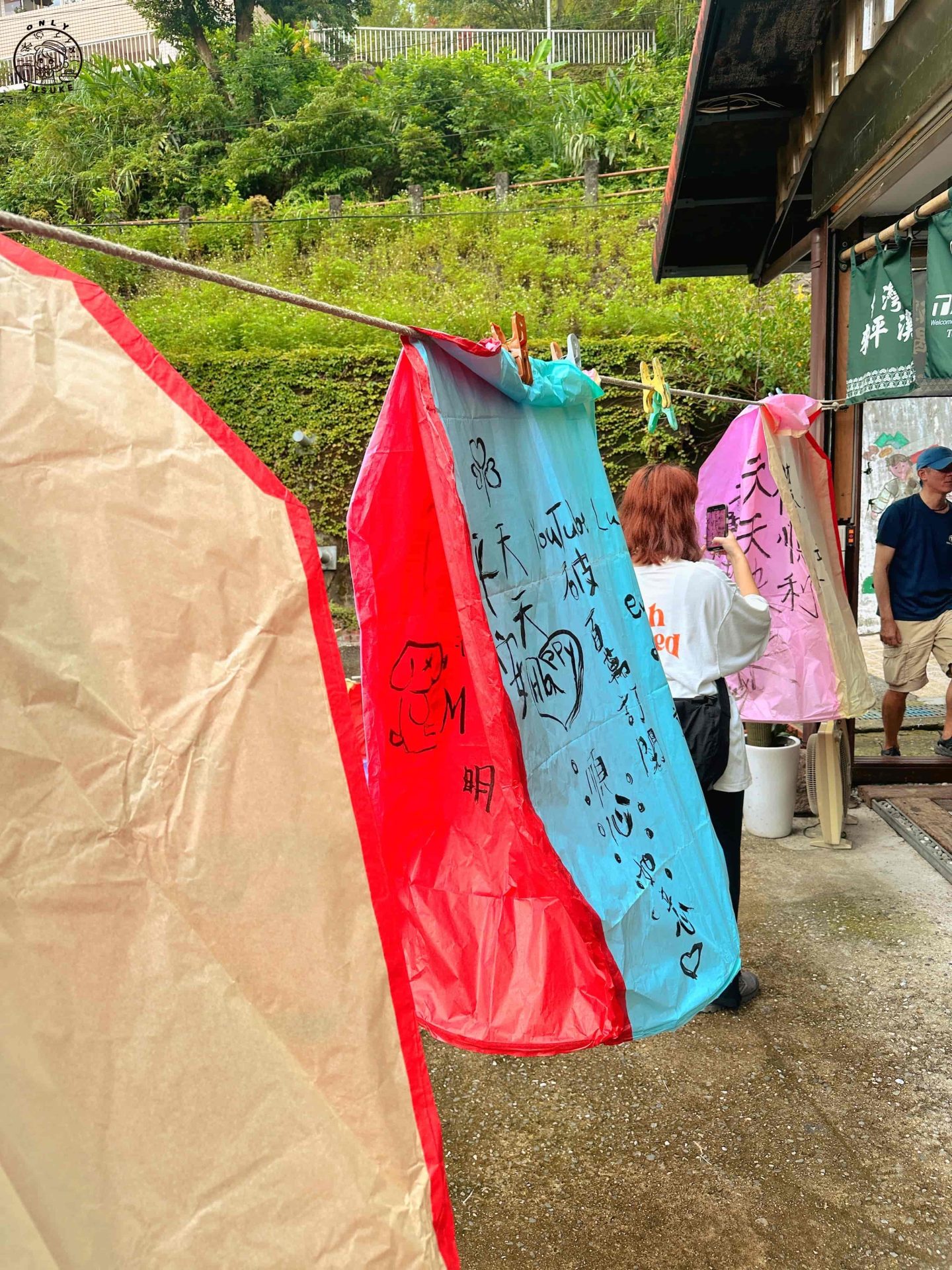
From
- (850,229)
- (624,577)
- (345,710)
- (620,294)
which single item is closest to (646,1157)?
(624,577)

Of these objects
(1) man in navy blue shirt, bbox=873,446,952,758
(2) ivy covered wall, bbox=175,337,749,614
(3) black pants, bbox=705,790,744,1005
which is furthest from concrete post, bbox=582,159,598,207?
(3) black pants, bbox=705,790,744,1005

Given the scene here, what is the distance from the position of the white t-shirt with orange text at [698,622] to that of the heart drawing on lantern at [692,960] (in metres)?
0.90

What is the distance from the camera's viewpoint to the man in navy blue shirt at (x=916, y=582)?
5062mm

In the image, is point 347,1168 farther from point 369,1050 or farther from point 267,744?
point 267,744

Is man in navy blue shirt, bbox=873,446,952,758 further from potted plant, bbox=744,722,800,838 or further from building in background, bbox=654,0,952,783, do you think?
potted plant, bbox=744,722,800,838

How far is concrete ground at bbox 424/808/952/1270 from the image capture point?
7.07ft

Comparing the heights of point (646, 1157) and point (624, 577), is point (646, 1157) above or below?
below

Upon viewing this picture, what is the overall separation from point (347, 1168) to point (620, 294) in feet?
44.5

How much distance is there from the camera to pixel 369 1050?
0.98m

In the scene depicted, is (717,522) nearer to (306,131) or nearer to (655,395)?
(655,395)

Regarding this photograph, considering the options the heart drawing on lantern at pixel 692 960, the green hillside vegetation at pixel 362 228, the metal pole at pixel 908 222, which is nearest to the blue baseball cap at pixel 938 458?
the metal pole at pixel 908 222

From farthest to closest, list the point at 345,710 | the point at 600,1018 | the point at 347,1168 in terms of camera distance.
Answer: the point at 600,1018 < the point at 345,710 < the point at 347,1168

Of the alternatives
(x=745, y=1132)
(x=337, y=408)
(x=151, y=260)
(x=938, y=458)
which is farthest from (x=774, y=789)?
(x=337, y=408)

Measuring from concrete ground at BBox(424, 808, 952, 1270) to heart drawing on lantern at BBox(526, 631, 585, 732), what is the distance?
1.21m
